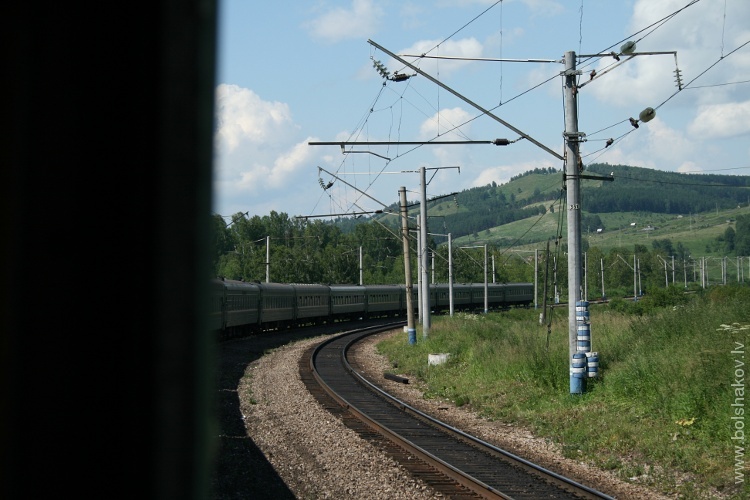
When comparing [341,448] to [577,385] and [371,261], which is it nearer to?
[577,385]

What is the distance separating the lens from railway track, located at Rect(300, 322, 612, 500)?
9188 mm

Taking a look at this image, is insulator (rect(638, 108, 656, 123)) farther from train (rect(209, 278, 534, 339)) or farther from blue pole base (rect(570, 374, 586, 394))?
train (rect(209, 278, 534, 339))

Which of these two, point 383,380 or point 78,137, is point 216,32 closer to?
point 78,137

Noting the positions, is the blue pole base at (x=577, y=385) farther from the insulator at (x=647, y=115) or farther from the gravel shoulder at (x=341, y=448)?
the insulator at (x=647, y=115)

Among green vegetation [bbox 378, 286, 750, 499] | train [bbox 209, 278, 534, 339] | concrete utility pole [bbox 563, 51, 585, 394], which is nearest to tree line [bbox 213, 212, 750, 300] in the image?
train [bbox 209, 278, 534, 339]

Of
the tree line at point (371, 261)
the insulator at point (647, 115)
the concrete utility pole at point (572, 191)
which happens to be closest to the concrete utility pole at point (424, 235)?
the concrete utility pole at point (572, 191)

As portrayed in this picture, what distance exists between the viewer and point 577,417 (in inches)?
525

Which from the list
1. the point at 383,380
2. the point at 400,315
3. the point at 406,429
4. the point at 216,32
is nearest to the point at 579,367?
the point at 406,429

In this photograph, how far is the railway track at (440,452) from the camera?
9.19 m

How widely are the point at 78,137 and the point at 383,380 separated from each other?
2058cm

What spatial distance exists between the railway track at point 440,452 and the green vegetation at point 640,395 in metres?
1.07

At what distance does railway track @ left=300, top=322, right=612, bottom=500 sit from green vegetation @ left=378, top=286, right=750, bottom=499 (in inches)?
41.9

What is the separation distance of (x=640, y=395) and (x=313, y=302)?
35.9m

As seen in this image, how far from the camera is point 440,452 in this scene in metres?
11.5
